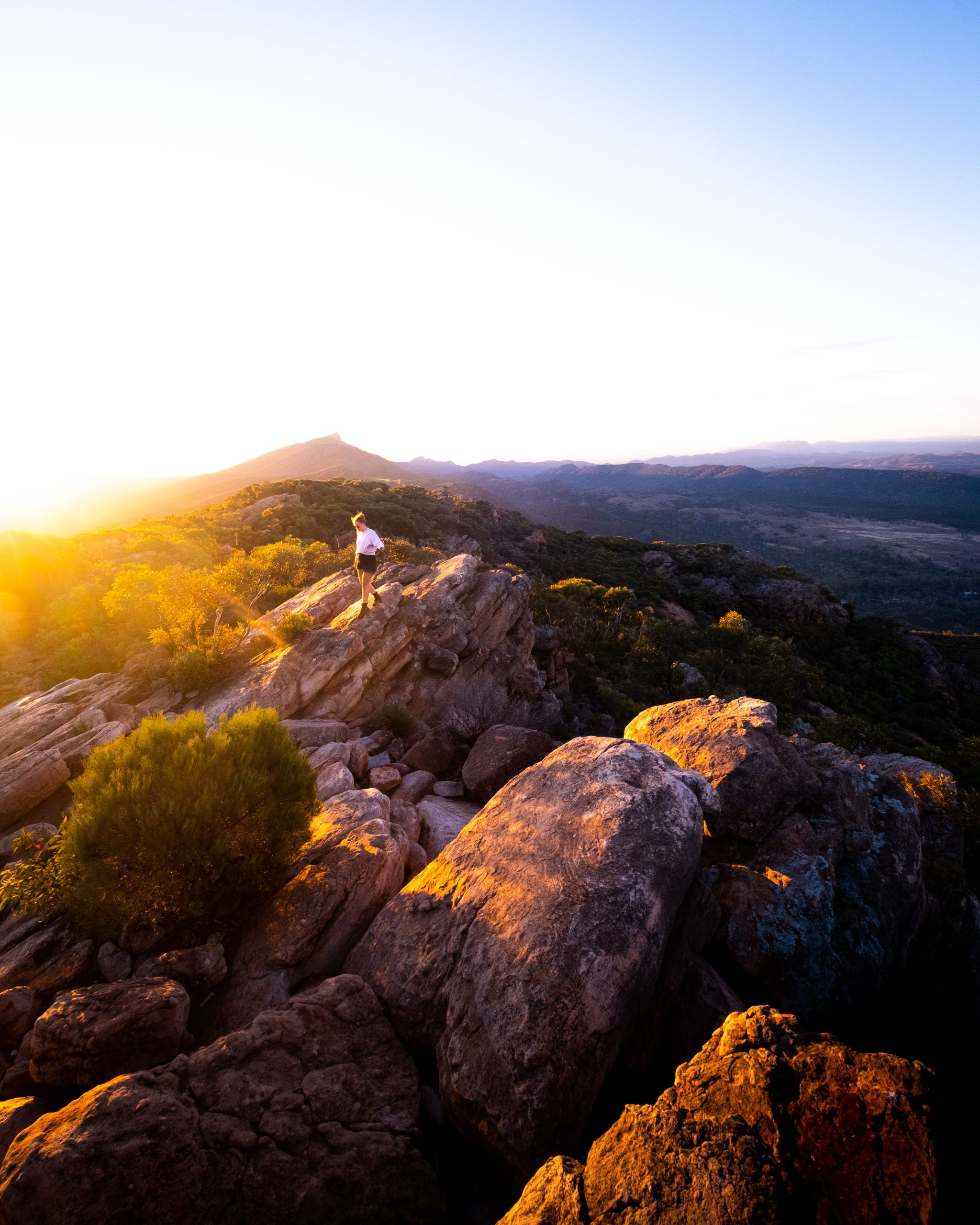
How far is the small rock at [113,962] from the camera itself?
6.38 metres

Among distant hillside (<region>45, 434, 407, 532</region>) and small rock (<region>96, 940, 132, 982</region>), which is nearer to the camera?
small rock (<region>96, 940, 132, 982</region>)

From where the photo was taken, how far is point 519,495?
194125mm

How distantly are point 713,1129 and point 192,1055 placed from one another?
480 cm

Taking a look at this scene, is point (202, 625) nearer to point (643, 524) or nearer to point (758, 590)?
point (758, 590)

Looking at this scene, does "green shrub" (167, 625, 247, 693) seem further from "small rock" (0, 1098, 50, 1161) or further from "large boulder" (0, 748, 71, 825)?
"small rock" (0, 1098, 50, 1161)

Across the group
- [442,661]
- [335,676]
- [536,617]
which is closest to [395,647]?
[442,661]

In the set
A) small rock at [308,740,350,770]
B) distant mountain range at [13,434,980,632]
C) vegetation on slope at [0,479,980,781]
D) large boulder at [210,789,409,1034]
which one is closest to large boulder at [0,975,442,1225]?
large boulder at [210,789,409,1034]

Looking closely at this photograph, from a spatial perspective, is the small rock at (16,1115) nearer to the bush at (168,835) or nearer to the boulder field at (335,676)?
the bush at (168,835)

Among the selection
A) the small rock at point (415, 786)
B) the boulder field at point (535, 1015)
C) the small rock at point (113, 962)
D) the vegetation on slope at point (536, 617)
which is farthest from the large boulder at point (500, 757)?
the small rock at point (113, 962)

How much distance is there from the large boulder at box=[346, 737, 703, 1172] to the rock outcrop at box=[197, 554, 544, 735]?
5788mm

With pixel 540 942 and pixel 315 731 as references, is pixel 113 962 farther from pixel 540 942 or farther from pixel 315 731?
pixel 315 731

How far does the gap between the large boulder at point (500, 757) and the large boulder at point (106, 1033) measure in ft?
21.6

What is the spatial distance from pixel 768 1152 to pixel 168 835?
689 cm

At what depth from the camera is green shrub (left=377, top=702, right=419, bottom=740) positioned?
535 inches
